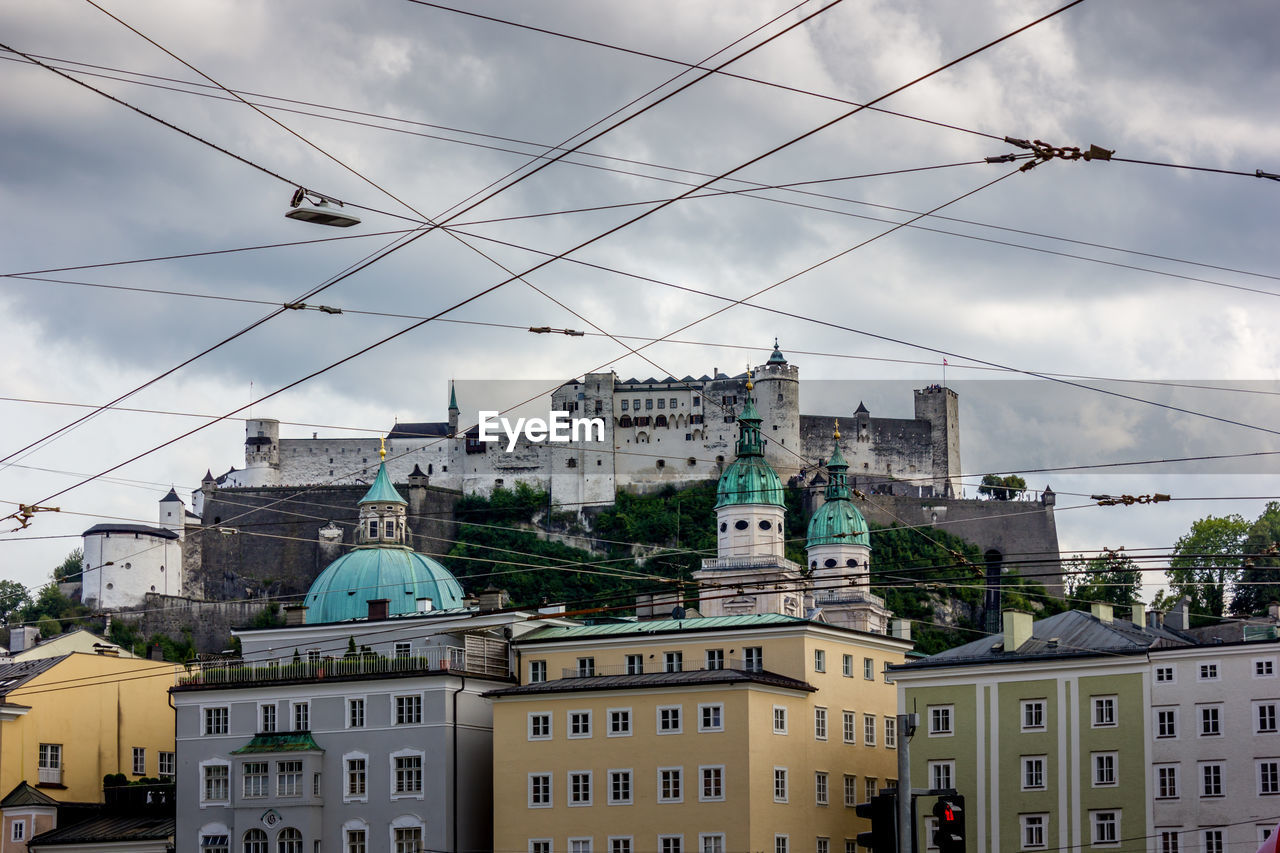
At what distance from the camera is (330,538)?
435ft

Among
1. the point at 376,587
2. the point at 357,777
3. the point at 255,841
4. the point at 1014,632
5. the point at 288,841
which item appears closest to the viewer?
the point at 1014,632

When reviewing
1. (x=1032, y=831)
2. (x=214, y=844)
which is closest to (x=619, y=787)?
(x=1032, y=831)

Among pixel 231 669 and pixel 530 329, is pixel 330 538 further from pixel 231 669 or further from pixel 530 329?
pixel 530 329

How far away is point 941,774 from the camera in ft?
157

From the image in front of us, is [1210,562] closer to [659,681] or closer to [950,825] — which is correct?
[659,681]

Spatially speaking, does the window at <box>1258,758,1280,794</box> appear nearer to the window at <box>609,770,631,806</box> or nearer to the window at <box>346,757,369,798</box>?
the window at <box>609,770,631,806</box>

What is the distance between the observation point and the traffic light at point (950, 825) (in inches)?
769

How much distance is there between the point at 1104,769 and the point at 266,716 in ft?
71.0

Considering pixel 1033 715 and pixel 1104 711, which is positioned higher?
pixel 1104 711

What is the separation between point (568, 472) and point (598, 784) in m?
97.1

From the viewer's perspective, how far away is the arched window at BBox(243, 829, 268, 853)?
2025 inches

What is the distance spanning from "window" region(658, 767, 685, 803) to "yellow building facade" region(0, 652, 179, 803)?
19.3 m

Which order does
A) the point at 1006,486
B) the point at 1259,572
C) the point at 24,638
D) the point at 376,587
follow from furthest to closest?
the point at 1006,486 < the point at 1259,572 < the point at 24,638 < the point at 376,587

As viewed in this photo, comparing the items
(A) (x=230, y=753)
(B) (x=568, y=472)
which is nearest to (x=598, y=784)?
(A) (x=230, y=753)
